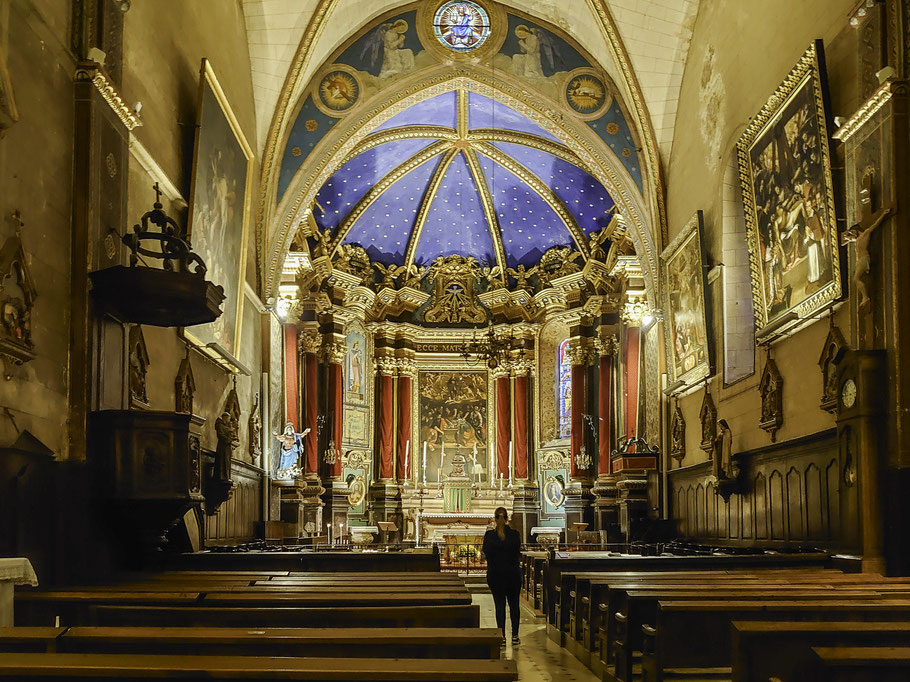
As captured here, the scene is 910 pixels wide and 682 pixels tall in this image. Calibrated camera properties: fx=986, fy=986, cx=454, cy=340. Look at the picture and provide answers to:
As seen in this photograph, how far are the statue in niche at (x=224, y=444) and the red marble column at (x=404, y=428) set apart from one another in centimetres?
1093

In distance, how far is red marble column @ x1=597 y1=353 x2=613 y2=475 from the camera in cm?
2134

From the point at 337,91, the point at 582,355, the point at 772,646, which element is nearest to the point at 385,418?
the point at 582,355

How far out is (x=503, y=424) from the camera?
80.8ft

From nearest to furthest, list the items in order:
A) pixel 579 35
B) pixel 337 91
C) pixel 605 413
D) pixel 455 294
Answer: pixel 579 35, pixel 337 91, pixel 605 413, pixel 455 294

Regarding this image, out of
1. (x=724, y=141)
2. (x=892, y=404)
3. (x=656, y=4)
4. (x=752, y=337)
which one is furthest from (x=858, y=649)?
(x=656, y=4)

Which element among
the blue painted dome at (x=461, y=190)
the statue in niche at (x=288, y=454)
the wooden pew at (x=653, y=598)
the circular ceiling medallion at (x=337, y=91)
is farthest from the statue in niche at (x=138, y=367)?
the blue painted dome at (x=461, y=190)

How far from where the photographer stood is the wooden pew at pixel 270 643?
11.9 ft

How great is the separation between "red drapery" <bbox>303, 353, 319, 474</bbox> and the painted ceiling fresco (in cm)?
307

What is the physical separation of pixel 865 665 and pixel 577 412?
19.4 m

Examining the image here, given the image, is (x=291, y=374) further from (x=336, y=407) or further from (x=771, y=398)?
(x=771, y=398)

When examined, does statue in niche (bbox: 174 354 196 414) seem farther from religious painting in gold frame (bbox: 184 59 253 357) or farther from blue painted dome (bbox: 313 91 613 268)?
blue painted dome (bbox: 313 91 613 268)

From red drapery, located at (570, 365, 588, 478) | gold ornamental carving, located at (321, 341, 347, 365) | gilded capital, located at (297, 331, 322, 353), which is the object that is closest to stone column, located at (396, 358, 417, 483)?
gold ornamental carving, located at (321, 341, 347, 365)

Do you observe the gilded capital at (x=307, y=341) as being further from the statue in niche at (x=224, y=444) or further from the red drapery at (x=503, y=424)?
the statue in niche at (x=224, y=444)

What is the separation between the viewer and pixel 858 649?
11.1ft
